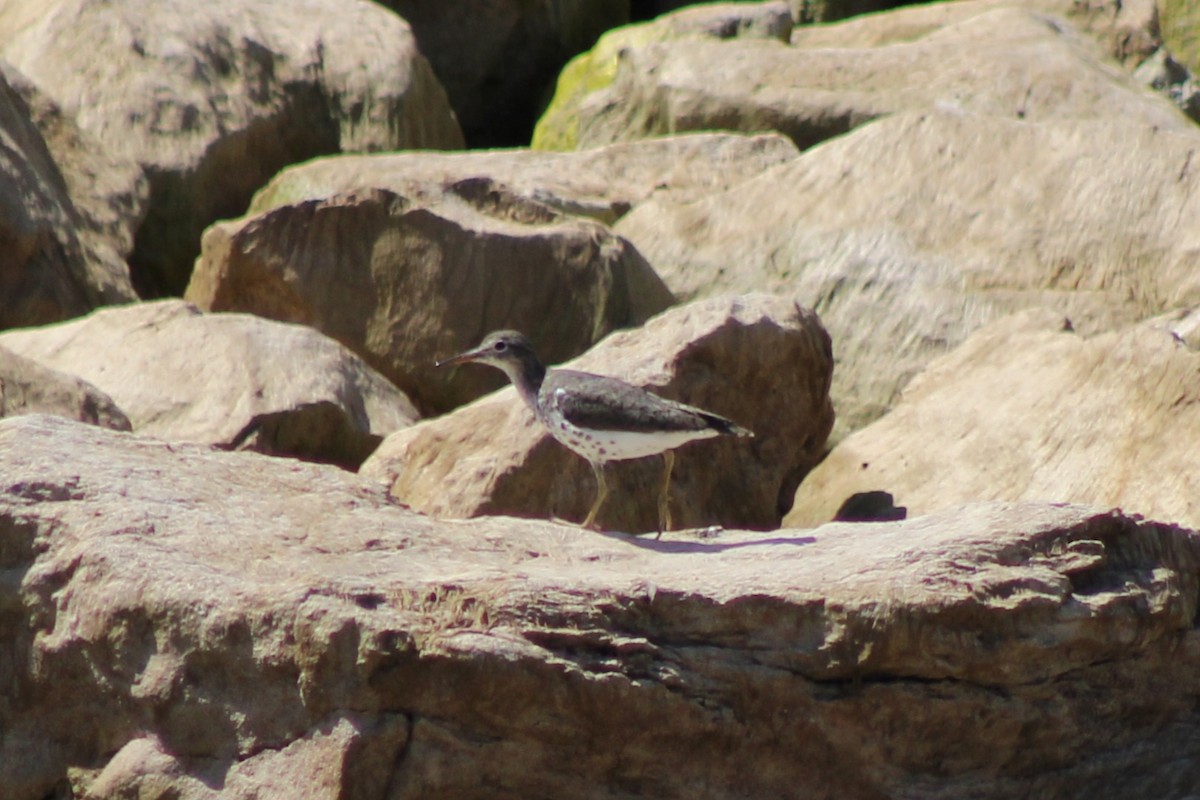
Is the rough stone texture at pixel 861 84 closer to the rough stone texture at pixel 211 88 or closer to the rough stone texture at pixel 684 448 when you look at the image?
Result: the rough stone texture at pixel 211 88

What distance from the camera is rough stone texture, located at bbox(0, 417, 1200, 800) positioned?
6109 millimetres

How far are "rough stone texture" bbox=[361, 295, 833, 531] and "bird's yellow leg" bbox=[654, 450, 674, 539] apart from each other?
0.38 feet

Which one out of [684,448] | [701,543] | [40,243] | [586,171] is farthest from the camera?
[586,171]

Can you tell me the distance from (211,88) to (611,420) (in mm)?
6939

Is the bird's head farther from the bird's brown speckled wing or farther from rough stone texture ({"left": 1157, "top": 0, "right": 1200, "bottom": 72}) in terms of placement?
rough stone texture ({"left": 1157, "top": 0, "right": 1200, "bottom": 72})

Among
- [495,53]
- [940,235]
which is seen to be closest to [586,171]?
[940,235]

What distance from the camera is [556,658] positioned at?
6.17m

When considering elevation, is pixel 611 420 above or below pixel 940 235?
above

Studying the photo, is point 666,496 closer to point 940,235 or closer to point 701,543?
point 701,543

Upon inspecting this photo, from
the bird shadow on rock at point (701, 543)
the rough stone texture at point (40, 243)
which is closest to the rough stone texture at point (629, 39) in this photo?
the rough stone texture at point (40, 243)

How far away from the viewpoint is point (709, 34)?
16828 mm

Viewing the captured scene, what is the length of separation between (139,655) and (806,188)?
7434 mm

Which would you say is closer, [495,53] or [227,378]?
[227,378]

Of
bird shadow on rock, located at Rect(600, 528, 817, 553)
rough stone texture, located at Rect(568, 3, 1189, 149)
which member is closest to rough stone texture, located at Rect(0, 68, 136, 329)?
rough stone texture, located at Rect(568, 3, 1189, 149)
